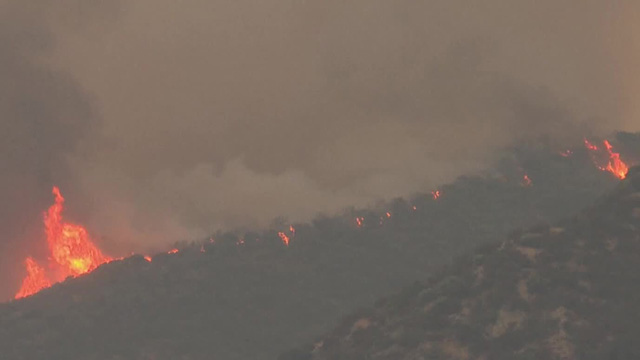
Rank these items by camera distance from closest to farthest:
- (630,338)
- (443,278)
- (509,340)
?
(630,338) → (509,340) → (443,278)

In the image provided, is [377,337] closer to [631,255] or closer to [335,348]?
[335,348]

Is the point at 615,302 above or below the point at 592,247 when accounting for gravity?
below

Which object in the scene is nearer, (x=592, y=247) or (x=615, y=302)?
(x=615, y=302)

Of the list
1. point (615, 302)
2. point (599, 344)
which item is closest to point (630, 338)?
point (599, 344)

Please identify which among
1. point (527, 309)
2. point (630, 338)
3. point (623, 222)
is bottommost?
point (630, 338)

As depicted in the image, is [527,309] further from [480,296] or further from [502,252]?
[502,252]

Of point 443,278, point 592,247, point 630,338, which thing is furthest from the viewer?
point 443,278
